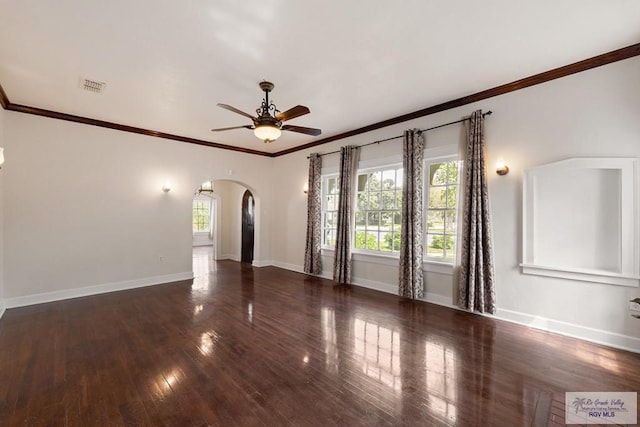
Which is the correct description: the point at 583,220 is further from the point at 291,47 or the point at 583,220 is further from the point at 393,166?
the point at 291,47

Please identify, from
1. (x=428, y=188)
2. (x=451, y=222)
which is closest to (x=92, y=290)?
(x=428, y=188)

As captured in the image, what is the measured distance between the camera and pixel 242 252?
28.9ft

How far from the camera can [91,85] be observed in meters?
3.81

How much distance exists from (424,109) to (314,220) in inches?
128

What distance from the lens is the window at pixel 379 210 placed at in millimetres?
5324

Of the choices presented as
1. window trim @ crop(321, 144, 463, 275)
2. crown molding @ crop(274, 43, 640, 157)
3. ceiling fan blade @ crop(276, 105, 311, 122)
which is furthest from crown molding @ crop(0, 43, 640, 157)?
ceiling fan blade @ crop(276, 105, 311, 122)

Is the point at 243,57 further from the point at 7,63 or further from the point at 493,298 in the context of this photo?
the point at 493,298

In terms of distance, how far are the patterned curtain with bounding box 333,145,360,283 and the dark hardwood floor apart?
150 cm

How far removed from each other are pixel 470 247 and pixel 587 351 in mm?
1574

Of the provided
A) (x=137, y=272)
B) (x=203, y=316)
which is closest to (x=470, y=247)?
(x=203, y=316)

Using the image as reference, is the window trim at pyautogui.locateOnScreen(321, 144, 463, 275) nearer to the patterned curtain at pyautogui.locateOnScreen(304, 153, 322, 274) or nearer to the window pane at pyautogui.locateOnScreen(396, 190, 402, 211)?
the patterned curtain at pyautogui.locateOnScreen(304, 153, 322, 274)

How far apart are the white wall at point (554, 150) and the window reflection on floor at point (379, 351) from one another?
159 cm

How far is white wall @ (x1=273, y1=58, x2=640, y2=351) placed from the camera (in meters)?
3.06

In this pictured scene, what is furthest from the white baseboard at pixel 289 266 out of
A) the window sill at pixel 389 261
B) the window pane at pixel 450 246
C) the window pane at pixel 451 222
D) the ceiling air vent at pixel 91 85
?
the ceiling air vent at pixel 91 85
